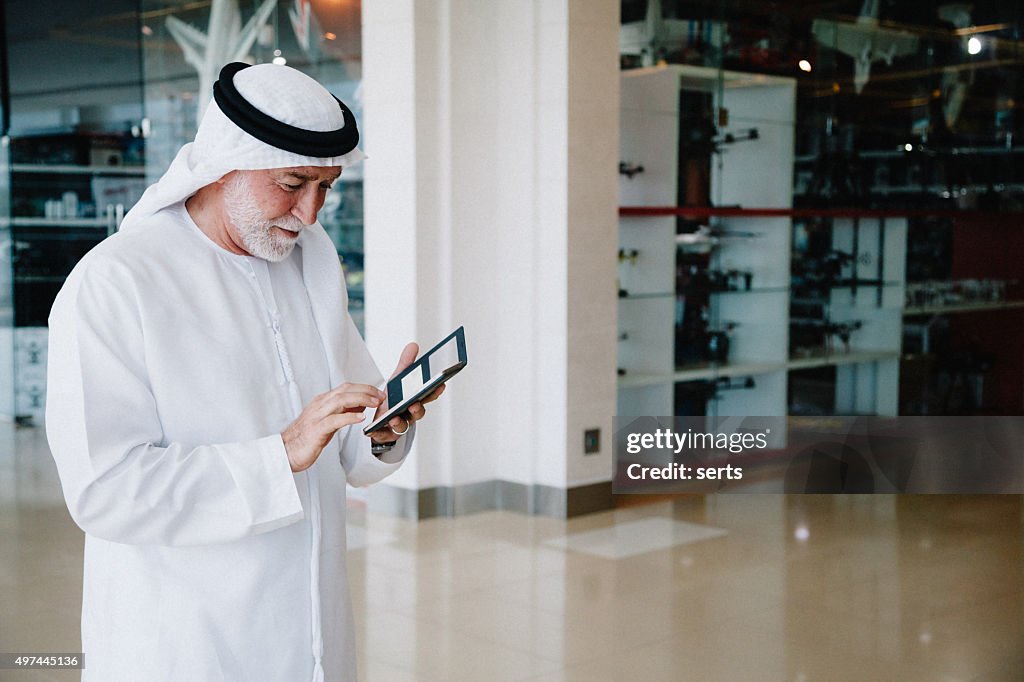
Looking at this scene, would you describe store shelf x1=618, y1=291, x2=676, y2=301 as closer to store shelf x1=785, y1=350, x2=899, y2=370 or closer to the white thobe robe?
store shelf x1=785, y1=350, x2=899, y2=370

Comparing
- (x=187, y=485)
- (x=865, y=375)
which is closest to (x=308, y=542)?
(x=187, y=485)

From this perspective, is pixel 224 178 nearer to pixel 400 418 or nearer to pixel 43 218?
pixel 400 418

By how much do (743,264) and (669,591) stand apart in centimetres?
340

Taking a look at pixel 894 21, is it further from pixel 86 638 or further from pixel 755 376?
pixel 86 638

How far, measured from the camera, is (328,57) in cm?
666

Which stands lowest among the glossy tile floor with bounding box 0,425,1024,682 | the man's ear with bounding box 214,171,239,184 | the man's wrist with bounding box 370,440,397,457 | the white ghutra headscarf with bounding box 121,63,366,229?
the glossy tile floor with bounding box 0,425,1024,682

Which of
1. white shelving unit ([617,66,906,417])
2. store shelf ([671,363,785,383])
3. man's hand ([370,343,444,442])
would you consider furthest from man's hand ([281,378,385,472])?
store shelf ([671,363,785,383])

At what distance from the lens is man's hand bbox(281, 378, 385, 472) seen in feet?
5.95

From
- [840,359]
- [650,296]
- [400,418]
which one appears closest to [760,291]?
[840,359]

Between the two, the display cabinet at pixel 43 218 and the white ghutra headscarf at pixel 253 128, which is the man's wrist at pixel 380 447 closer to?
the white ghutra headscarf at pixel 253 128

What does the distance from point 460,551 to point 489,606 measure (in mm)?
838

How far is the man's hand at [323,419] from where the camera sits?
5.95ft

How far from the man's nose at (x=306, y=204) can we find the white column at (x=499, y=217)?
12.9 feet

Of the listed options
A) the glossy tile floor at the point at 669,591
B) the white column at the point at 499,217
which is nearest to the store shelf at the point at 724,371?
the glossy tile floor at the point at 669,591
